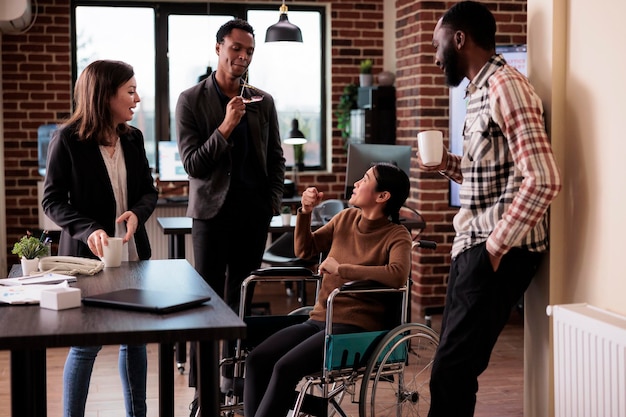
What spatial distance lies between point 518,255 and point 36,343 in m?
1.38

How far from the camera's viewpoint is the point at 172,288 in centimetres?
251

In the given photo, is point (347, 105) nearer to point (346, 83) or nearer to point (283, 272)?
point (346, 83)

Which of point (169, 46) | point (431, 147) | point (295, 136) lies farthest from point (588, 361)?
point (169, 46)

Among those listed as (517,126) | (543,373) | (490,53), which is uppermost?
(490,53)

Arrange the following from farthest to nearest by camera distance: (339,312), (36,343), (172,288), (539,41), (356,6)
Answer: (356,6) → (339,312) → (539,41) → (172,288) → (36,343)

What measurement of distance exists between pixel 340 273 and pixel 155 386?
5.19 feet

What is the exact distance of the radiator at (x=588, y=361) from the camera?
228 centimetres

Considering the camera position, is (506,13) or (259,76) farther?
(259,76)

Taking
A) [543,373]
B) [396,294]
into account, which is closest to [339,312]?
[396,294]

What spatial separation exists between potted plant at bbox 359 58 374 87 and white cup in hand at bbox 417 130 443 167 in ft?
13.5

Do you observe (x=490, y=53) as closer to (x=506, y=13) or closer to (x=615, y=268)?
(x=615, y=268)

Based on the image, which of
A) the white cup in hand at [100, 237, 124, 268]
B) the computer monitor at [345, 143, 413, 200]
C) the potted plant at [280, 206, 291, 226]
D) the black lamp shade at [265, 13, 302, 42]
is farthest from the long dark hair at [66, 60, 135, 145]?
the black lamp shade at [265, 13, 302, 42]

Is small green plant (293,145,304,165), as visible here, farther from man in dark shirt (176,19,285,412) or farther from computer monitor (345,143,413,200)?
man in dark shirt (176,19,285,412)

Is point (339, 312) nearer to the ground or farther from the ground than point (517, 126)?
nearer to the ground
